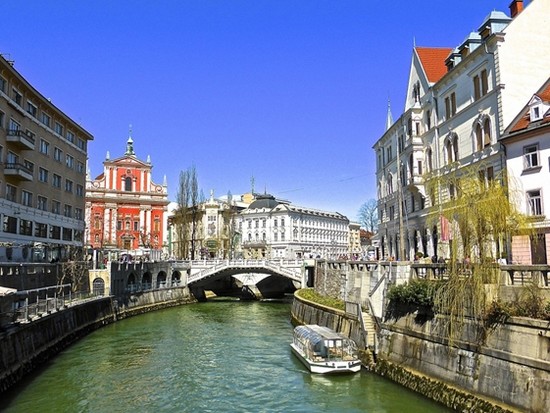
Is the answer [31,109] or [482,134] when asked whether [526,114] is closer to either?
[482,134]

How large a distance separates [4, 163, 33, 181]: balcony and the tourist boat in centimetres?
2983

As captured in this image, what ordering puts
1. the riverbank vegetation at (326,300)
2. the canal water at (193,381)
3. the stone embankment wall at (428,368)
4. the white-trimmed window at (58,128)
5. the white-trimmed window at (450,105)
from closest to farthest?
the stone embankment wall at (428,368) → the canal water at (193,381) → the riverbank vegetation at (326,300) → the white-trimmed window at (450,105) → the white-trimmed window at (58,128)

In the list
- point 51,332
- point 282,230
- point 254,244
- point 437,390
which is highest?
point 282,230

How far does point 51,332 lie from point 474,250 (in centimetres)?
2715

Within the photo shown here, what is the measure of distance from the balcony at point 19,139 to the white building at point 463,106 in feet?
108

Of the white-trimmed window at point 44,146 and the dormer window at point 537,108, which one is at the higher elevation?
the white-trimmed window at point 44,146

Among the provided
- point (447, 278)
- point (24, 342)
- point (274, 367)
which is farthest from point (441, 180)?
point (24, 342)

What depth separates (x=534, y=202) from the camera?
31.7 metres

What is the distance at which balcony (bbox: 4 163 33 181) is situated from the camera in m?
43.2

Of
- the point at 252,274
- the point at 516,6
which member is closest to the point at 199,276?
the point at 252,274

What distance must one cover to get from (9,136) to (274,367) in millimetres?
30714

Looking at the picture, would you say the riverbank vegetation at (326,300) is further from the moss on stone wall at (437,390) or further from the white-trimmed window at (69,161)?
the white-trimmed window at (69,161)

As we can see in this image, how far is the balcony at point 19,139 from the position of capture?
43.3 meters

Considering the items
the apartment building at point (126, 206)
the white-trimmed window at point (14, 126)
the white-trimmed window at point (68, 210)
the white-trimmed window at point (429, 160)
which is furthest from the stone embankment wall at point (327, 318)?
the apartment building at point (126, 206)
